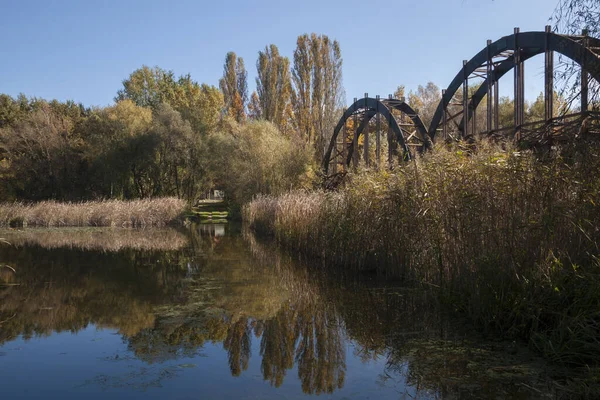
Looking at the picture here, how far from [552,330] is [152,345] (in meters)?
4.15

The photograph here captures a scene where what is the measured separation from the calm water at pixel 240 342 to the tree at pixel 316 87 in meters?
23.7

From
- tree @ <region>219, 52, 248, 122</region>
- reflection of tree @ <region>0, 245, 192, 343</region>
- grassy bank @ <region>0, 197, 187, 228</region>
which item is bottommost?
reflection of tree @ <region>0, 245, 192, 343</region>

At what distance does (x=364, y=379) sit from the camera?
479 centimetres

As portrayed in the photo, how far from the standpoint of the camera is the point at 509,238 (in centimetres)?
571

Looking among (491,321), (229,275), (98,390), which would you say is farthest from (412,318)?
(229,275)

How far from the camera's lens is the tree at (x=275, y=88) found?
36656 millimetres

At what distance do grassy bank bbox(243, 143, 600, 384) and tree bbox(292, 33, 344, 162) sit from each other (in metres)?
24.9

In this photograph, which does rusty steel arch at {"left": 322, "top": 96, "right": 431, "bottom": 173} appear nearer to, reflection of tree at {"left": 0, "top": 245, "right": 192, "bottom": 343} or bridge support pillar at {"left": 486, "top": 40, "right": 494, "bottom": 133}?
bridge support pillar at {"left": 486, "top": 40, "right": 494, "bottom": 133}

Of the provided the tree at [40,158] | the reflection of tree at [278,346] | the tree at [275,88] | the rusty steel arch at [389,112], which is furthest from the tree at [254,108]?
the reflection of tree at [278,346]

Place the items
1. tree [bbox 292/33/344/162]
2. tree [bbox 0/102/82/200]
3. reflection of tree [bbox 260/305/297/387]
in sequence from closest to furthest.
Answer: reflection of tree [bbox 260/305/297/387] → tree [bbox 0/102/82/200] → tree [bbox 292/33/344/162]

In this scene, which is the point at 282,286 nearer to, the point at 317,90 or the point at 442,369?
the point at 442,369

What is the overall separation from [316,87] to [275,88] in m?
4.25

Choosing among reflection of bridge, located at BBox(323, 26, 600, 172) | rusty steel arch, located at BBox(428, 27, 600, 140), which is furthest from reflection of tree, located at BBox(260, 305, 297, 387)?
rusty steel arch, located at BBox(428, 27, 600, 140)

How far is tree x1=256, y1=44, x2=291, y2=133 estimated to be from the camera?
36.7 metres
